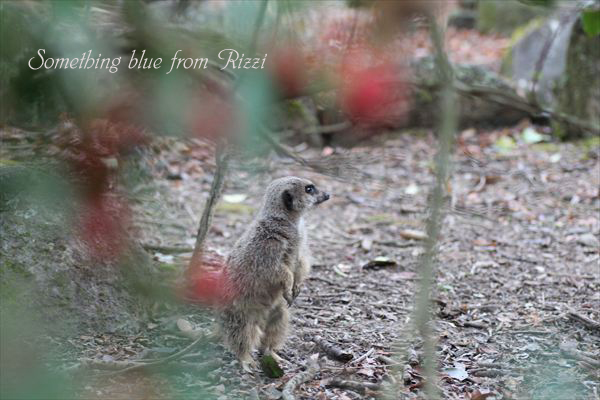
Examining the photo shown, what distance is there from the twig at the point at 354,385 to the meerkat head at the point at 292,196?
41.7 inches

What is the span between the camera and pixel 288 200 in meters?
3.98

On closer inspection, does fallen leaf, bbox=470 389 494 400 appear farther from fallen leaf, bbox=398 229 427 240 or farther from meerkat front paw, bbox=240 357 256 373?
fallen leaf, bbox=398 229 427 240

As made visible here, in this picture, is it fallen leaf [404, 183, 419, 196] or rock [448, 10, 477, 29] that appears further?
rock [448, 10, 477, 29]

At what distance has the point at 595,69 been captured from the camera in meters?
8.09

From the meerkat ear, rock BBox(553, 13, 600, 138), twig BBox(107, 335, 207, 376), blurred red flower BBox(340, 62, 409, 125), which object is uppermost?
rock BBox(553, 13, 600, 138)

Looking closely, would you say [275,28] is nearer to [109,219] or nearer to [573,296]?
[109,219]

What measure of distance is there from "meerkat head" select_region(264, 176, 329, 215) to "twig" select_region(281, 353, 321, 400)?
0.83 metres

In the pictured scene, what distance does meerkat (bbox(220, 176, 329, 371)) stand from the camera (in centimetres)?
356

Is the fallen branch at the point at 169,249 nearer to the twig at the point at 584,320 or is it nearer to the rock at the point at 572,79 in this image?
the twig at the point at 584,320

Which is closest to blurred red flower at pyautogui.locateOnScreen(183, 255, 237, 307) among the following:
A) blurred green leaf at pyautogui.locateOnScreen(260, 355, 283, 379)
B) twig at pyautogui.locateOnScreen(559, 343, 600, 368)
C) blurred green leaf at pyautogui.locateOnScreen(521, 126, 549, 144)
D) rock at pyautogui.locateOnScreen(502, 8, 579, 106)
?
blurred green leaf at pyautogui.locateOnScreen(260, 355, 283, 379)

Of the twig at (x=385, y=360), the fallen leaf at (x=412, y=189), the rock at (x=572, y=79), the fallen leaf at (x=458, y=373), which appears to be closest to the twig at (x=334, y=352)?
the twig at (x=385, y=360)

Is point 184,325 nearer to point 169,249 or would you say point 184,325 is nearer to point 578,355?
point 169,249

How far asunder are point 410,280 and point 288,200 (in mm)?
1307

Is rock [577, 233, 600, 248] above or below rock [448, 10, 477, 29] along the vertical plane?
below
